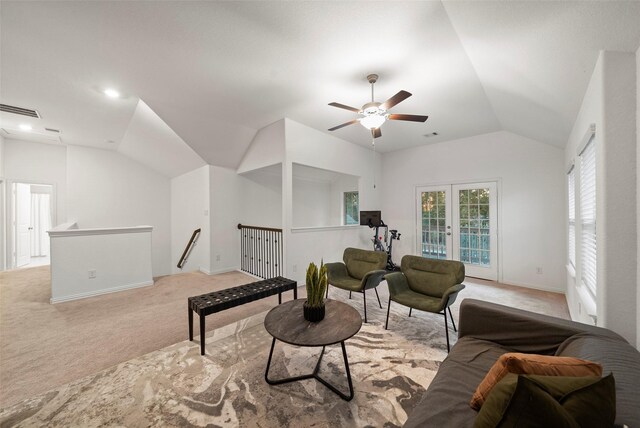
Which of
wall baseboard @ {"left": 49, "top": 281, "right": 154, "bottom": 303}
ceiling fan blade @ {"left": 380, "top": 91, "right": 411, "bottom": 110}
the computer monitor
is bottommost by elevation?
wall baseboard @ {"left": 49, "top": 281, "right": 154, "bottom": 303}

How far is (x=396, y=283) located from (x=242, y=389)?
1.79m

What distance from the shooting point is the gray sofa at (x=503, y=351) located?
1015mm

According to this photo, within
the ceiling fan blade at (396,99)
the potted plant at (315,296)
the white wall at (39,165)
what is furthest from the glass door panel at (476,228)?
the white wall at (39,165)

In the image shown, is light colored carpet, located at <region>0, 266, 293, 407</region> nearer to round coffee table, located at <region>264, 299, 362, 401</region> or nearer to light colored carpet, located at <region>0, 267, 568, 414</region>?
light colored carpet, located at <region>0, 267, 568, 414</region>

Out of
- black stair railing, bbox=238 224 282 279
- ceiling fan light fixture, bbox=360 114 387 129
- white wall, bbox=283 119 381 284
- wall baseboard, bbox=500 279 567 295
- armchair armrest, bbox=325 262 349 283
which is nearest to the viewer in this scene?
ceiling fan light fixture, bbox=360 114 387 129

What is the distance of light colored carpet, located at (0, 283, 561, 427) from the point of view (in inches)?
59.7

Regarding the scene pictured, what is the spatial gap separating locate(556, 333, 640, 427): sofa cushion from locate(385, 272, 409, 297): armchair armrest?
1368 millimetres

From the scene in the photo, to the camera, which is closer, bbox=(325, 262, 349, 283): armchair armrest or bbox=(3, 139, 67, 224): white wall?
bbox=(325, 262, 349, 283): armchair armrest

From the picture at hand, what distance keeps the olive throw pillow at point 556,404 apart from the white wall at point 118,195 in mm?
7359

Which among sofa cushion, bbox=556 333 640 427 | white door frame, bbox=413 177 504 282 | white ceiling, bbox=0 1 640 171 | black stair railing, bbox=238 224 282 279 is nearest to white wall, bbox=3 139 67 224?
white ceiling, bbox=0 1 640 171

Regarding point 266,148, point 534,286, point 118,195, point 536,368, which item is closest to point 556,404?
point 536,368

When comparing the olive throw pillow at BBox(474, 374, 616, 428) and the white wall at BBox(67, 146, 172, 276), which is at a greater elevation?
the white wall at BBox(67, 146, 172, 276)

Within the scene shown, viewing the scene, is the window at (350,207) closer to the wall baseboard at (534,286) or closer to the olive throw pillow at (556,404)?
the wall baseboard at (534,286)

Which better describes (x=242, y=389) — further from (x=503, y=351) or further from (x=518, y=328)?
(x=518, y=328)
